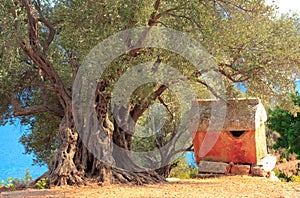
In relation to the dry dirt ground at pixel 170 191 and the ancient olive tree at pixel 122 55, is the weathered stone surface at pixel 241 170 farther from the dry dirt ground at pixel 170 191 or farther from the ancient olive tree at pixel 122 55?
the dry dirt ground at pixel 170 191

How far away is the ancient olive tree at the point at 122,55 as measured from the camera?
10.3m

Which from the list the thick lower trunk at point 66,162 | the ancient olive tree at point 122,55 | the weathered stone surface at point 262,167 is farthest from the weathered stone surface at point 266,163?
the thick lower trunk at point 66,162

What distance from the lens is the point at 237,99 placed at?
45.4 feet

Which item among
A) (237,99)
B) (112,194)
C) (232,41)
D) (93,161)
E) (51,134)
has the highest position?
(232,41)

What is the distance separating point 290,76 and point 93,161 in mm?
5981

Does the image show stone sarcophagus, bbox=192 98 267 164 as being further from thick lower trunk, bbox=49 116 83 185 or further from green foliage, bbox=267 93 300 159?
thick lower trunk, bbox=49 116 83 185

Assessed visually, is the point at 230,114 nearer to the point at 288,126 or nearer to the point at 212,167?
the point at 212,167

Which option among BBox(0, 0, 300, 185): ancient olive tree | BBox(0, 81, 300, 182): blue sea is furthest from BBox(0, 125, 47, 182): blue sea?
BBox(0, 0, 300, 185): ancient olive tree

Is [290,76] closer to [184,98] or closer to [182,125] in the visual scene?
[184,98]

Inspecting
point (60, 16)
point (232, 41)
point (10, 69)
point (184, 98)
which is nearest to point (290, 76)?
point (232, 41)

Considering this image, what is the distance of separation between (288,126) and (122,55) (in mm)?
14172

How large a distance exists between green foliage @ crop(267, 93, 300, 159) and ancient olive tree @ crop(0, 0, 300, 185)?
869cm

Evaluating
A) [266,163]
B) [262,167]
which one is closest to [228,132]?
[262,167]

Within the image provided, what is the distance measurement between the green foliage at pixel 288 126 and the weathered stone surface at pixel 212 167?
6.82 metres
